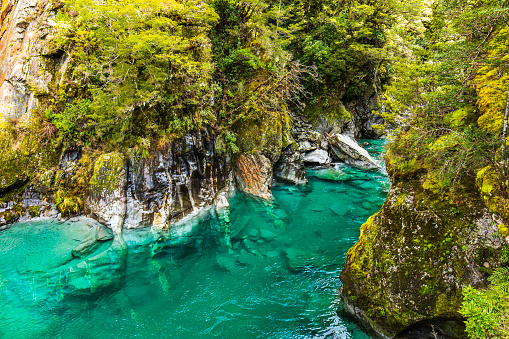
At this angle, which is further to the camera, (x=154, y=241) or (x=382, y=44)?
(x=382, y=44)

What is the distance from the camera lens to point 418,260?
449 cm

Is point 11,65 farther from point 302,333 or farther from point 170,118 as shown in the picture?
point 302,333

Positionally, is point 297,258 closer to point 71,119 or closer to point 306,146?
point 306,146

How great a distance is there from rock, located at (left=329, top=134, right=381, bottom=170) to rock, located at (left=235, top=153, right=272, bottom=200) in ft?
19.1

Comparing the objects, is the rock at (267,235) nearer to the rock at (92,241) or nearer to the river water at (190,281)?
the river water at (190,281)

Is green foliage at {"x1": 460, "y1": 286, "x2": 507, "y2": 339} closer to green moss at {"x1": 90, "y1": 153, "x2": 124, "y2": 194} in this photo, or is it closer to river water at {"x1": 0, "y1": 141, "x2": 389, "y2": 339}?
river water at {"x1": 0, "y1": 141, "x2": 389, "y2": 339}

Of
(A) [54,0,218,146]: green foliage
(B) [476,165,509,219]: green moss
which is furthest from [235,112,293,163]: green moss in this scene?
(B) [476,165,509,219]: green moss

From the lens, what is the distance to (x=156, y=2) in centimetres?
825

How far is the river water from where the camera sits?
5609 millimetres

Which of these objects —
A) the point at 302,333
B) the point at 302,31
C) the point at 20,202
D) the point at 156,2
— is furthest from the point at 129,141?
the point at 302,31

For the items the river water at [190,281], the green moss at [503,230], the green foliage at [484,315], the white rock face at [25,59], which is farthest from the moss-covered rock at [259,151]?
the green foliage at [484,315]

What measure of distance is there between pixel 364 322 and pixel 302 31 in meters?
17.2

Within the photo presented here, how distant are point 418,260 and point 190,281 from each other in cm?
573

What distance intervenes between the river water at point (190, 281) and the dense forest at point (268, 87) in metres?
2.37
